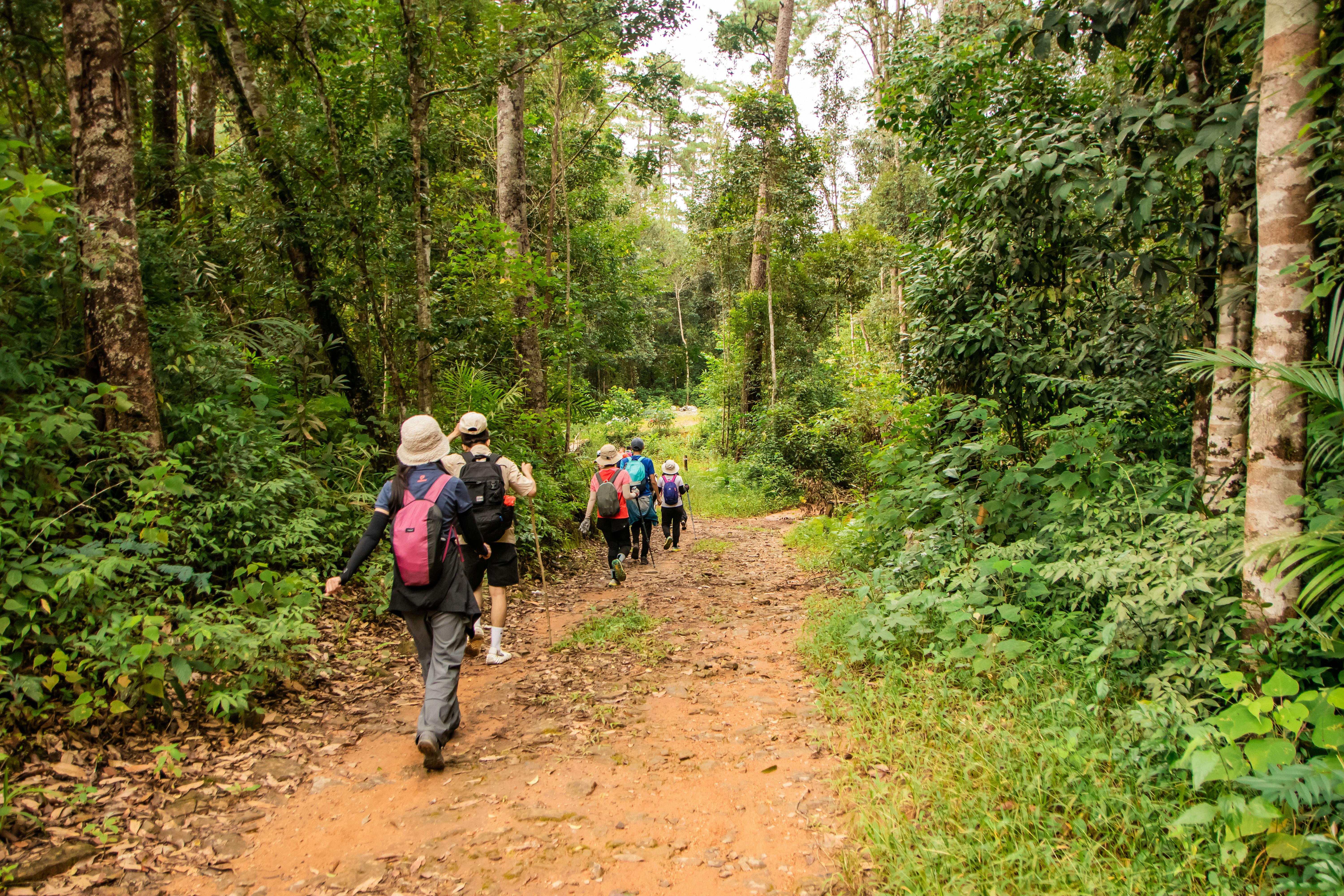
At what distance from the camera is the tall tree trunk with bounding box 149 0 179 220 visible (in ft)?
26.7

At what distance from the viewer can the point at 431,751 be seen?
13.1 ft

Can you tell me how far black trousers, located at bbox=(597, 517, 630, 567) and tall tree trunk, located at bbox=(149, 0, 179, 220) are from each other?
5956mm

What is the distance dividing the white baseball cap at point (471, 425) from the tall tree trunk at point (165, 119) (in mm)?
4849

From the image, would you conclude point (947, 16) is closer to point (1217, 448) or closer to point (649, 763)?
point (1217, 448)

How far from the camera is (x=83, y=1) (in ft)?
16.6

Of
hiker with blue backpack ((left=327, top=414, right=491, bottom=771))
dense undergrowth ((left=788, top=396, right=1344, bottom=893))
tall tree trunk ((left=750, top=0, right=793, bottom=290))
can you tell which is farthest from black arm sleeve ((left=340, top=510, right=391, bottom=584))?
tall tree trunk ((left=750, top=0, right=793, bottom=290))

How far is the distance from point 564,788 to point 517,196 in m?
9.22

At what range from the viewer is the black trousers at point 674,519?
10961mm

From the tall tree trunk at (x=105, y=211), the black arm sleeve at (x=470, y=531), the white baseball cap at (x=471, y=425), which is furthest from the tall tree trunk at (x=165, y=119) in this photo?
the black arm sleeve at (x=470, y=531)

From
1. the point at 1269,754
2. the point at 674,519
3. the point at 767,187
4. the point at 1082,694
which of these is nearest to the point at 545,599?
the point at 1082,694

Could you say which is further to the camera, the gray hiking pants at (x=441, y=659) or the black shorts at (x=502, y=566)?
the black shorts at (x=502, y=566)

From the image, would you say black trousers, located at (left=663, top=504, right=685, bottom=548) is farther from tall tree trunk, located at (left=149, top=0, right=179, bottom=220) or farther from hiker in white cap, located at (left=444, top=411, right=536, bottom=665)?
tall tree trunk, located at (left=149, top=0, right=179, bottom=220)

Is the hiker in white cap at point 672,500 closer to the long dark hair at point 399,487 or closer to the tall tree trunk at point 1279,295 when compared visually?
the long dark hair at point 399,487

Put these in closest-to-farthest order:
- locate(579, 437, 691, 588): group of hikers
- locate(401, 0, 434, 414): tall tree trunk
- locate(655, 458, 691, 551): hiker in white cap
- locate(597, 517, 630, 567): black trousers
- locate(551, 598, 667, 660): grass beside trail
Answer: locate(551, 598, 667, 660): grass beside trail < locate(401, 0, 434, 414): tall tree trunk < locate(579, 437, 691, 588): group of hikers < locate(597, 517, 630, 567): black trousers < locate(655, 458, 691, 551): hiker in white cap
